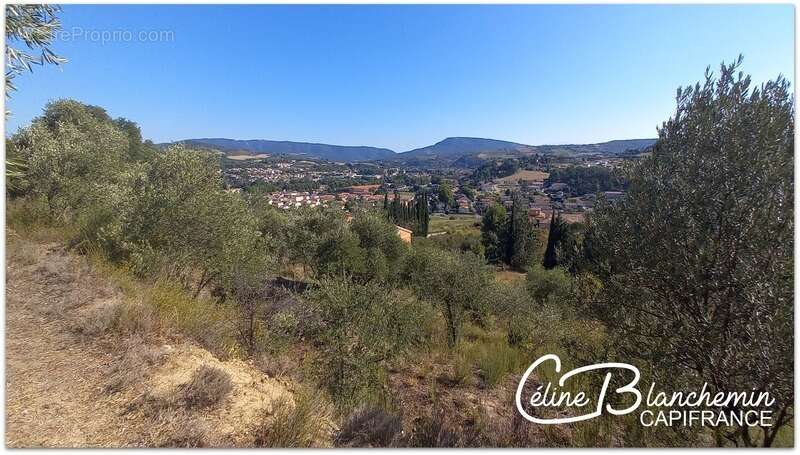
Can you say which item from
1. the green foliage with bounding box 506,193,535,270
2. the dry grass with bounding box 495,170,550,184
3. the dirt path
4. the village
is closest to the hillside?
the dirt path

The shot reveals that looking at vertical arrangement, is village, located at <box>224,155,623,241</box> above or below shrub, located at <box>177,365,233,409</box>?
below

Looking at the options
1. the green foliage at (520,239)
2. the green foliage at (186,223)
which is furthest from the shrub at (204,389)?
the green foliage at (520,239)

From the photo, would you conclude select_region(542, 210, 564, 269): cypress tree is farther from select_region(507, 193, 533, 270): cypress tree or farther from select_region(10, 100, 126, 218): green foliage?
select_region(10, 100, 126, 218): green foliage

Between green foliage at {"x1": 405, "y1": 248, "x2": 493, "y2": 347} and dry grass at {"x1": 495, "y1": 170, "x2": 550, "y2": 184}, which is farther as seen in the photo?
dry grass at {"x1": 495, "y1": 170, "x2": 550, "y2": 184}

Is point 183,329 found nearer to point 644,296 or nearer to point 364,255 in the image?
point 644,296

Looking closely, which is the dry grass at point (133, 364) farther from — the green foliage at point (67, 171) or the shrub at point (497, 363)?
the green foliage at point (67, 171)

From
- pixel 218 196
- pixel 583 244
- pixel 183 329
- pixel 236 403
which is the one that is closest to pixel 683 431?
pixel 583 244
